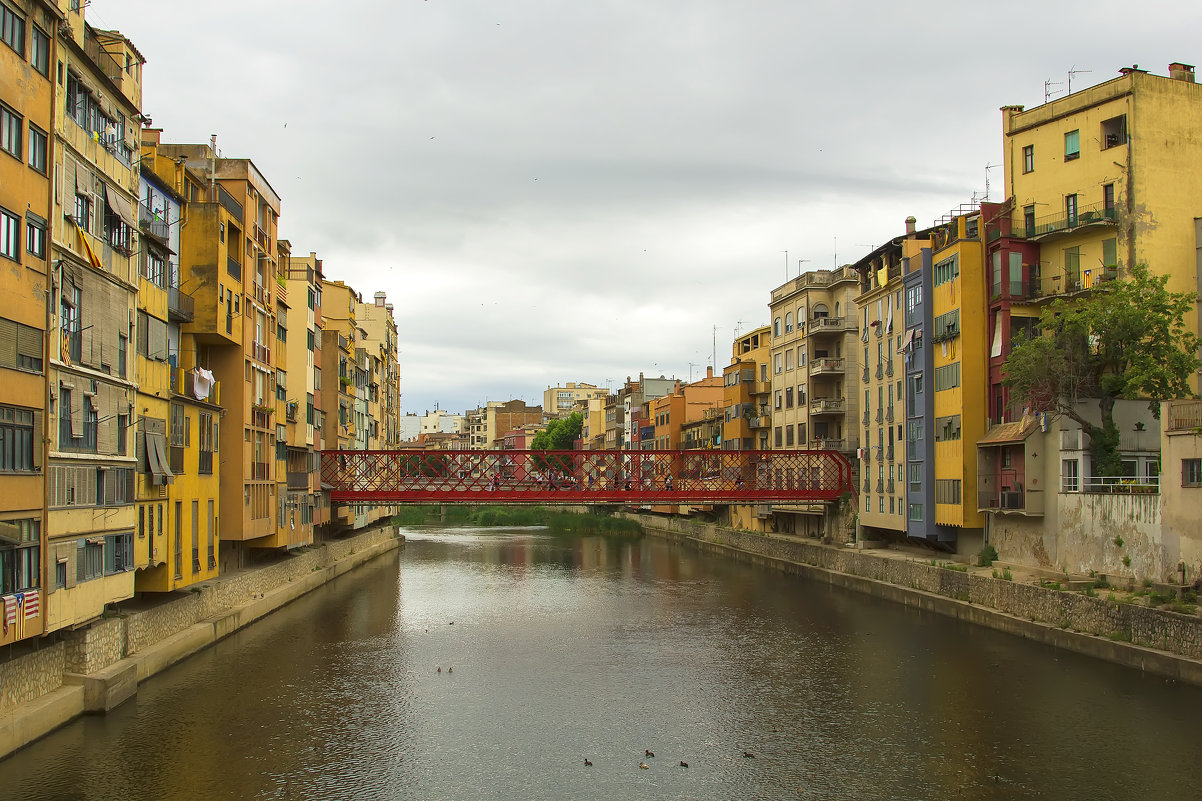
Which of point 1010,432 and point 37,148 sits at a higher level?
point 37,148

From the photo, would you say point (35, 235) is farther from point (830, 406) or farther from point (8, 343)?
point (830, 406)

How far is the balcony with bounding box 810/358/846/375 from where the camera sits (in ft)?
194

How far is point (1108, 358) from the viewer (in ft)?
117

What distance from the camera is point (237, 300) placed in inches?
1447

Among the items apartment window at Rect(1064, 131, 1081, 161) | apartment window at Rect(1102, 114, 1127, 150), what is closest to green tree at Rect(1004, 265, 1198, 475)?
apartment window at Rect(1102, 114, 1127, 150)

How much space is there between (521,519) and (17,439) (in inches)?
3756

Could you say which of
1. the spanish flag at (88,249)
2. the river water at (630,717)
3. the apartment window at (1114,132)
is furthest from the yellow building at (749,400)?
the spanish flag at (88,249)

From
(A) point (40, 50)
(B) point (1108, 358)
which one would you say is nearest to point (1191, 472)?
(B) point (1108, 358)

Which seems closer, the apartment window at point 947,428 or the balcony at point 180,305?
the balcony at point 180,305

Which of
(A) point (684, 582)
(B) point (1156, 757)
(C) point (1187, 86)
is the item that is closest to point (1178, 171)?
(C) point (1187, 86)

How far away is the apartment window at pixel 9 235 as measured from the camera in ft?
64.3

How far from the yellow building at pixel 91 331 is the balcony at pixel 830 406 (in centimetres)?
4191

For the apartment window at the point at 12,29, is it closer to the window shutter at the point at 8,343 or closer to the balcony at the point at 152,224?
the window shutter at the point at 8,343

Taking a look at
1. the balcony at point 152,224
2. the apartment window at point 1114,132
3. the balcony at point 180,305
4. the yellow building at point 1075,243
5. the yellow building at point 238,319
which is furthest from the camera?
the apartment window at point 1114,132
